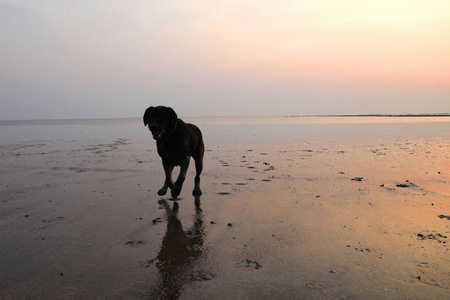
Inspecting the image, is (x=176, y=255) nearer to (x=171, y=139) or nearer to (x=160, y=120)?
(x=160, y=120)

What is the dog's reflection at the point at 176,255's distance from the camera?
9.93ft

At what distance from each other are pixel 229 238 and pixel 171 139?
8.97 feet

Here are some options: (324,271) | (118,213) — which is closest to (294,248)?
(324,271)

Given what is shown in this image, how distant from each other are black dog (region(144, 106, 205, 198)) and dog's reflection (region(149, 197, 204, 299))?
1.34 metres

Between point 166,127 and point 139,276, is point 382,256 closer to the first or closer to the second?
point 139,276

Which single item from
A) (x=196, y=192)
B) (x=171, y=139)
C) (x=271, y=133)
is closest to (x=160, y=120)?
(x=171, y=139)

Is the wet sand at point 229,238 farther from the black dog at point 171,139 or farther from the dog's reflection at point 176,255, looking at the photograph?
the black dog at point 171,139

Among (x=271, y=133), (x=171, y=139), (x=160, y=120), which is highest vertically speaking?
(x=160, y=120)

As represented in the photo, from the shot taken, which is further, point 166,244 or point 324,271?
point 166,244

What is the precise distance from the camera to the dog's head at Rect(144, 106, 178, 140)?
5.93m

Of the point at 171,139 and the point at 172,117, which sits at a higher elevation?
the point at 172,117

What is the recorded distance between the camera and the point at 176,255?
12.4 ft

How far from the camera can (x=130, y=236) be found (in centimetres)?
439

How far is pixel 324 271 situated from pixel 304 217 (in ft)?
6.23
